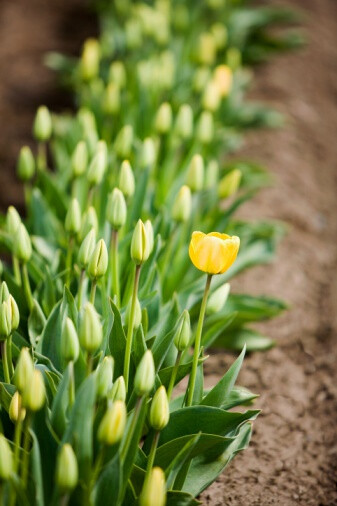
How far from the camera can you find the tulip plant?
1.26 m

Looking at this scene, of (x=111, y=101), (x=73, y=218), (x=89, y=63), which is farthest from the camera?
(x=89, y=63)

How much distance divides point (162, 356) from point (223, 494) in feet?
1.20

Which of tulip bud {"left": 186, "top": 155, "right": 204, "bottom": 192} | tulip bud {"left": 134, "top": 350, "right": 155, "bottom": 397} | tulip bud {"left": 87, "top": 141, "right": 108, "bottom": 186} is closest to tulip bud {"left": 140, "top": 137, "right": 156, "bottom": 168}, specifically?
tulip bud {"left": 186, "top": 155, "right": 204, "bottom": 192}

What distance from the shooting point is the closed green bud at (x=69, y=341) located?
1279mm

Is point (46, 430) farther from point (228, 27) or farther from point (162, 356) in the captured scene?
point (228, 27)

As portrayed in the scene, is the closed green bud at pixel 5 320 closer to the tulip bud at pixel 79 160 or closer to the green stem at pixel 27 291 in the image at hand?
the green stem at pixel 27 291

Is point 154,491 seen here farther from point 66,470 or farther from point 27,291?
point 27,291

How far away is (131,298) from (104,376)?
0.29 meters

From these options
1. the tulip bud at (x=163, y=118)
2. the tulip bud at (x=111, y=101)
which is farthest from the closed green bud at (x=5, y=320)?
the tulip bud at (x=111, y=101)

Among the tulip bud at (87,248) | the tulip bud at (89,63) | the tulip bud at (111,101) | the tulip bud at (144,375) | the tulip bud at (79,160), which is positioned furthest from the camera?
the tulip bud at (89,63)

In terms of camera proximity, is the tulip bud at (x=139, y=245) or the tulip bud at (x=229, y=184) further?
the tulip bud at (x=229, y=184)

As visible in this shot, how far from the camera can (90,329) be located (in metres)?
1.27

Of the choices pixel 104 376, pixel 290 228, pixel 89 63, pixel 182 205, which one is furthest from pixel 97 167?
pixel 290 228

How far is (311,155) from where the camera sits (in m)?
3.30
